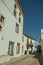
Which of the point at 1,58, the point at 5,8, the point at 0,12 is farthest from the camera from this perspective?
the point at 5,8

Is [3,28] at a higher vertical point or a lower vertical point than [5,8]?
lower

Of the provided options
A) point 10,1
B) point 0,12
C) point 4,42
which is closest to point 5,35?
point 4,42

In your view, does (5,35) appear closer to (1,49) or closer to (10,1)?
(1,49)

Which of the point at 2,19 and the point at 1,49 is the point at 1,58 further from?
the point at 2,19

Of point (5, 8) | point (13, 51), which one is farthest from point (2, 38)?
point (13, 51)

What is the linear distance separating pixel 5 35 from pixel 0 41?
160cm

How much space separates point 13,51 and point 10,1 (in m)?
7.31

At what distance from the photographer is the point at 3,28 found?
573 inches

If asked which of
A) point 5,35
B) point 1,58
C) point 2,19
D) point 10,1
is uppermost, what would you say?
point 10,1

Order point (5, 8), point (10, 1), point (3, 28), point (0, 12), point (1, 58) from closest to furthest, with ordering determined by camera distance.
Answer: point (1, 58), point (0, 12), point (3, 28), point (5, 8), point (10, 1)

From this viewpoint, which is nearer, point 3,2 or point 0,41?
point 0,41

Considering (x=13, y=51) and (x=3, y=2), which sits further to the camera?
(x=13, y=51)

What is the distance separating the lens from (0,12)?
1364 centimetres

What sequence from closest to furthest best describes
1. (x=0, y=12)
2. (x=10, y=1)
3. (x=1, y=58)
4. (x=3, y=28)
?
1. (x=1, y=58)
2. (x=0, y=12)
3. (x=3, y=28)
4. (x=10, y=1)
